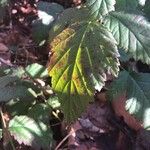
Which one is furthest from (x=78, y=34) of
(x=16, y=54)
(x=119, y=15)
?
(x=16, y=54)

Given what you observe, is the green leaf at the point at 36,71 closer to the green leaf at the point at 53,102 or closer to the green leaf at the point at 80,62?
the green leaf at the point at 53,102

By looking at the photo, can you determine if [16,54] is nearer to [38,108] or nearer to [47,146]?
[38,108]

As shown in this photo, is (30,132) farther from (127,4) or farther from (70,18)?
(127,4)

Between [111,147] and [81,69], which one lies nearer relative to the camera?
[81,69]

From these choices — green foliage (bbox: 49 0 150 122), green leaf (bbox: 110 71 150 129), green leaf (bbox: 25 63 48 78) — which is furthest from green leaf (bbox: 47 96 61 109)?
green foliage (bbox: 49 0 150 122)

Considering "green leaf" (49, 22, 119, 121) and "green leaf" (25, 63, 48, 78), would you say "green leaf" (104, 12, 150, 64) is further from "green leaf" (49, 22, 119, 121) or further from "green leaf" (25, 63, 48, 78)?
"green leaf" (25, 63, 48, 78)

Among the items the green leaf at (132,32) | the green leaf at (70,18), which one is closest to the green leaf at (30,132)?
the green leaf at (70,18)

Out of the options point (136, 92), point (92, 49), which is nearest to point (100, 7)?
point (92, 49)
